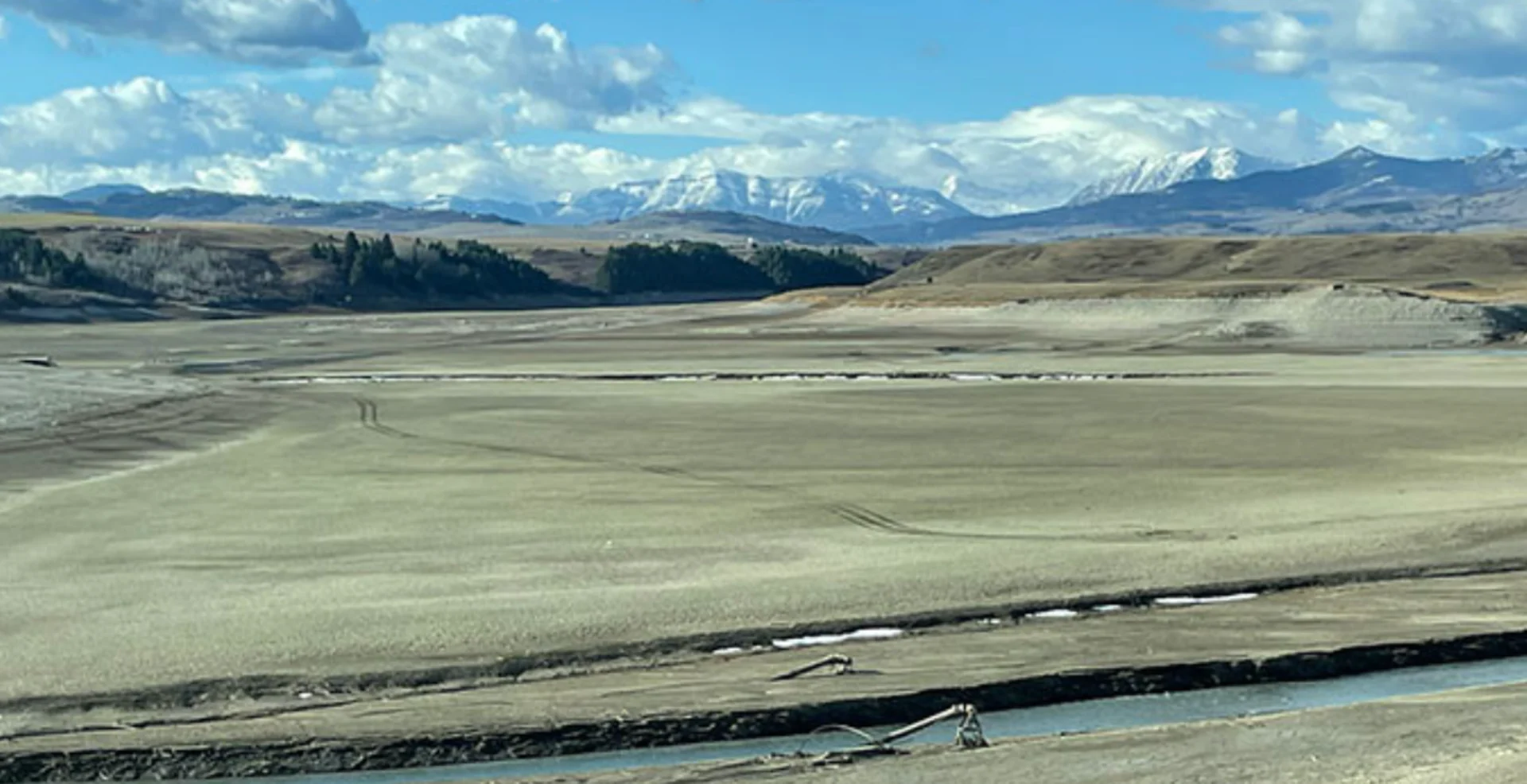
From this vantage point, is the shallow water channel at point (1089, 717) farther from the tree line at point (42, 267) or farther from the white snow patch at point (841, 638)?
the tree line at point (42, 267)

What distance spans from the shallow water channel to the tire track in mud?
8013 mm

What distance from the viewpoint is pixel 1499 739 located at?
14602mm

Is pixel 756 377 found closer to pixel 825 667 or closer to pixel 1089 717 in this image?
pixel 825 667

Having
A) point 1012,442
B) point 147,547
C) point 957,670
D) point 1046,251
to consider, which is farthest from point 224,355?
point 1046,251

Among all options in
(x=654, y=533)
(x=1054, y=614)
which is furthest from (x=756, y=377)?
(x=1054, y=614)

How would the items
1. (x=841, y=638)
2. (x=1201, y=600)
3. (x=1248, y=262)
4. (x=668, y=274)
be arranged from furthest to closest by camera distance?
(x=668, y=274) < (x=1248, y=262) < (x=1201, y=600) < (x=841, y=638)

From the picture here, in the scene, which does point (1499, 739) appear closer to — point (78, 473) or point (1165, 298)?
point (78, 473)

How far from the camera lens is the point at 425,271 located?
174 metres

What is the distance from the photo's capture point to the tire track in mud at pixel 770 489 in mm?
26875

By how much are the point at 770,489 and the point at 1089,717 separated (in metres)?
15.3

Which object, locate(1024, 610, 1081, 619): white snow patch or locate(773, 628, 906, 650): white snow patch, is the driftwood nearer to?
locate(773, 628, 906, 650): white snow patch

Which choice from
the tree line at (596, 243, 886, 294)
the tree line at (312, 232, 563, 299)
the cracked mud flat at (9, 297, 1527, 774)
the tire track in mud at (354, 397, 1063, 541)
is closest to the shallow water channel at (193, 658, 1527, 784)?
the cracked mud flat at (9, 297, 1527, 774)

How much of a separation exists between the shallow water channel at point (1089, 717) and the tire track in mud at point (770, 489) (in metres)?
8.01

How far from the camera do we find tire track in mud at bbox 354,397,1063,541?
26875 millimetres
